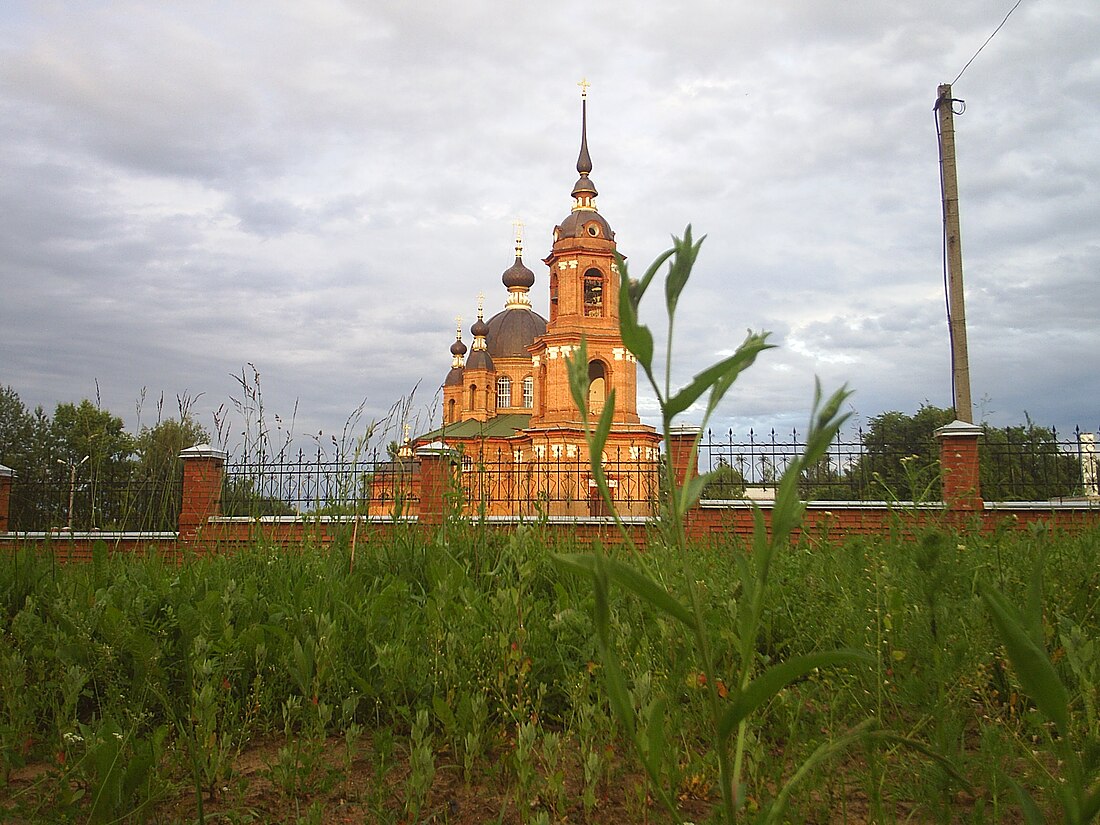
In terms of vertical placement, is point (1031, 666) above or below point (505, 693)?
above

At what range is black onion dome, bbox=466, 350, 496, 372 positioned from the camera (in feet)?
138

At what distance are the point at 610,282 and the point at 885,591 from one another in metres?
26.2

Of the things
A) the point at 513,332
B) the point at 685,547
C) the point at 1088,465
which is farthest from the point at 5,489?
the point at 513,332

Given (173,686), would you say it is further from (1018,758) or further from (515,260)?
(515,260)

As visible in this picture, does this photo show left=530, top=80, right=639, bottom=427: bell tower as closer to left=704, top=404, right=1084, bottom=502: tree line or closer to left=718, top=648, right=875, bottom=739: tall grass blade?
left=704, top=404, right=1084, bottom=502: tree line

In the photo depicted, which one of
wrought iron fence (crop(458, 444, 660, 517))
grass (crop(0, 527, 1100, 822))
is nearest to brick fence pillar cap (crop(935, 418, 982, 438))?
wrought iron fence (crop(458, 444, 660, 517))

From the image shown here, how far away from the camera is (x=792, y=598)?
3000 millimetres

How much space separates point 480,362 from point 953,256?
109 feet

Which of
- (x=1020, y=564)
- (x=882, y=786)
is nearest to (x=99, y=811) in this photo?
(x=882, y=786)

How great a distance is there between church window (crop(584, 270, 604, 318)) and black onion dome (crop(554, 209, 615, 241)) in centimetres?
167

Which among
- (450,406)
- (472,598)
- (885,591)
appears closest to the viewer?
(885,591)

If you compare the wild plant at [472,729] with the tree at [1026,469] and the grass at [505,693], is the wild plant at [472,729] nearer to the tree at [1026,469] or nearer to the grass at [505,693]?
the grass at [505,693]

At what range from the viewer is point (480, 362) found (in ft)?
139

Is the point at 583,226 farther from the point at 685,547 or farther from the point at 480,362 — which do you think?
the point at 685,547
